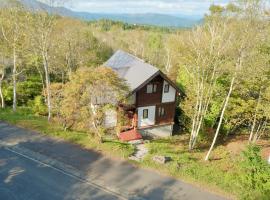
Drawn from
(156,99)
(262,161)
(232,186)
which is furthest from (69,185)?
(156,99)

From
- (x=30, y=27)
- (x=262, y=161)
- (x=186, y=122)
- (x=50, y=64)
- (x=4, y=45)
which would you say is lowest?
(x=186, y=122)

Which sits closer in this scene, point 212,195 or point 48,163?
point 212,195

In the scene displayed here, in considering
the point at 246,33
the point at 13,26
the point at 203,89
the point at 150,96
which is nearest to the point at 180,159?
the point at 203,89

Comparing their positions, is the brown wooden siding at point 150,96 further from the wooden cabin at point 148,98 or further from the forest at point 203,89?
the forest at point 203,89

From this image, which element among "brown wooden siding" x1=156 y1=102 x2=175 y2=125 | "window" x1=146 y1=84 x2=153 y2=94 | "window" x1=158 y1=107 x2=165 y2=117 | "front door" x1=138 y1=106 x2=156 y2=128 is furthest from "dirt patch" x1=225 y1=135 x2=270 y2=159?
"window" x1=146 y1=84 x2=153 y2=94

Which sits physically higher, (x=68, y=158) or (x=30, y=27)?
(x=30, y=27)

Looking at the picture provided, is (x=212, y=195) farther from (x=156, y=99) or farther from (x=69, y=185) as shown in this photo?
(x=156, y=99)

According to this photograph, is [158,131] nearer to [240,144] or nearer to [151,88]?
[151,88]

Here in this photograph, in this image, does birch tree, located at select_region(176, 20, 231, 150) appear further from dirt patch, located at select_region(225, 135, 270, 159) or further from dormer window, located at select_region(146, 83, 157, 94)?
dirt patch, located at select_region(225, 135, 270, 159)
